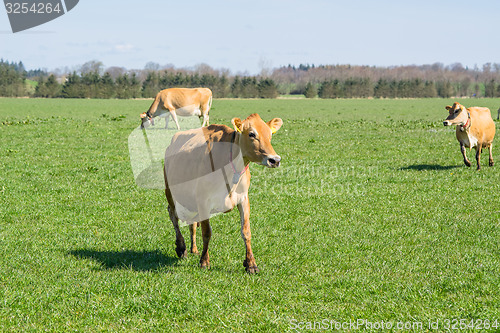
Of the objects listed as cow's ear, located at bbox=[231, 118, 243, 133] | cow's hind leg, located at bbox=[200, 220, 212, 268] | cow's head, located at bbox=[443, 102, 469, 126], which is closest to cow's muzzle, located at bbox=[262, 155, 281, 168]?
cow's ear, located at bbox=[231, 118, 243, 133]

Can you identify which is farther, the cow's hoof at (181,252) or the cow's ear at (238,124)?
the cow's hoof at (181,252)

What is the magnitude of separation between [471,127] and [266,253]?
11.0 metres

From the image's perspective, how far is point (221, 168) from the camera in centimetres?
698

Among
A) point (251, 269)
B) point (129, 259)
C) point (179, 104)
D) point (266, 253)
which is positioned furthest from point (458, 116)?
point (179, 104)

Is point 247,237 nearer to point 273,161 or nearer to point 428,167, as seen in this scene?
point 273,161

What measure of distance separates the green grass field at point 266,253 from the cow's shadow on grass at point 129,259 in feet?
0.10

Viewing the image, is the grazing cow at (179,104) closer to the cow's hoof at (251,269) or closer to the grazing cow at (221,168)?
the grazing cow at (221,168)

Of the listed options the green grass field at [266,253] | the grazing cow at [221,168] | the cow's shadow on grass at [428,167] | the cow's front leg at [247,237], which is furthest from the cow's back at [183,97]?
the cow's front leg at [247,237]

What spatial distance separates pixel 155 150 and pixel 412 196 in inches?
403

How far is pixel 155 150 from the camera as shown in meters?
19.0

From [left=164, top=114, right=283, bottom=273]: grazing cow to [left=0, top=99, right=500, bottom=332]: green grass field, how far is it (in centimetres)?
85

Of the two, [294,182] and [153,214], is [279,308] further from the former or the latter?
[294,182]

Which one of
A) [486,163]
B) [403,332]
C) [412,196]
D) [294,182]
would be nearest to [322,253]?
[403,332]

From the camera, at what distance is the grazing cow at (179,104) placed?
32.6 metres
